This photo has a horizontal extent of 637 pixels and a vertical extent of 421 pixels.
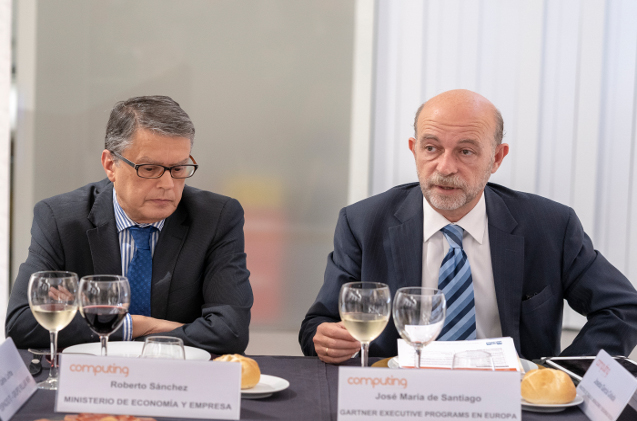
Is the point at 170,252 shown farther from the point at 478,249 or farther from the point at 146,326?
the point at 478,249

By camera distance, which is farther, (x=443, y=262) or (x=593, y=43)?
(x=593, y=43)

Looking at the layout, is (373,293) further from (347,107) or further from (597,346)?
(347,107)

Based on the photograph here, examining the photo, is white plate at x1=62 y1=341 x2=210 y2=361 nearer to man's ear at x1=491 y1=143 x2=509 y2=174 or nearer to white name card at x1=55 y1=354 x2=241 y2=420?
white name card at x1=55 y1=354 x2=241 y2=420

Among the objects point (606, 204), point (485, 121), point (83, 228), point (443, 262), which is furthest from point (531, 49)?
point (83, 228)

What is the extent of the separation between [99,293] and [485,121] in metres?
1.26

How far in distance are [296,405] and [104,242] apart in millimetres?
1015

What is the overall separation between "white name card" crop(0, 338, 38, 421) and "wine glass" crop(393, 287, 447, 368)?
0.66 m

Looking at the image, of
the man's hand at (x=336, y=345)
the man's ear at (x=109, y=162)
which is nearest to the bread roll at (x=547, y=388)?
the man's hand at (x=336, y=345)

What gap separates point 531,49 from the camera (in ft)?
10.3

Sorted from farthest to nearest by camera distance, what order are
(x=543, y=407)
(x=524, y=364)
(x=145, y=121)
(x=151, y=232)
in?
(x=151, y=232)
(x=145, y=121)
(x=524, y=364)
(x=543, y=407)

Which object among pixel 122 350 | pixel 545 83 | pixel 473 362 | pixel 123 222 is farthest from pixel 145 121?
pixel 545 83

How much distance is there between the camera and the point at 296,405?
1.15 metres

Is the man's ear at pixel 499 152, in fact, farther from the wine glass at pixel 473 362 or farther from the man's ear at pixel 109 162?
the man's ear at pixel 109 162

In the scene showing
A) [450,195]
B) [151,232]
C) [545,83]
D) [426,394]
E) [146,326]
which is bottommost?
[146,326]
